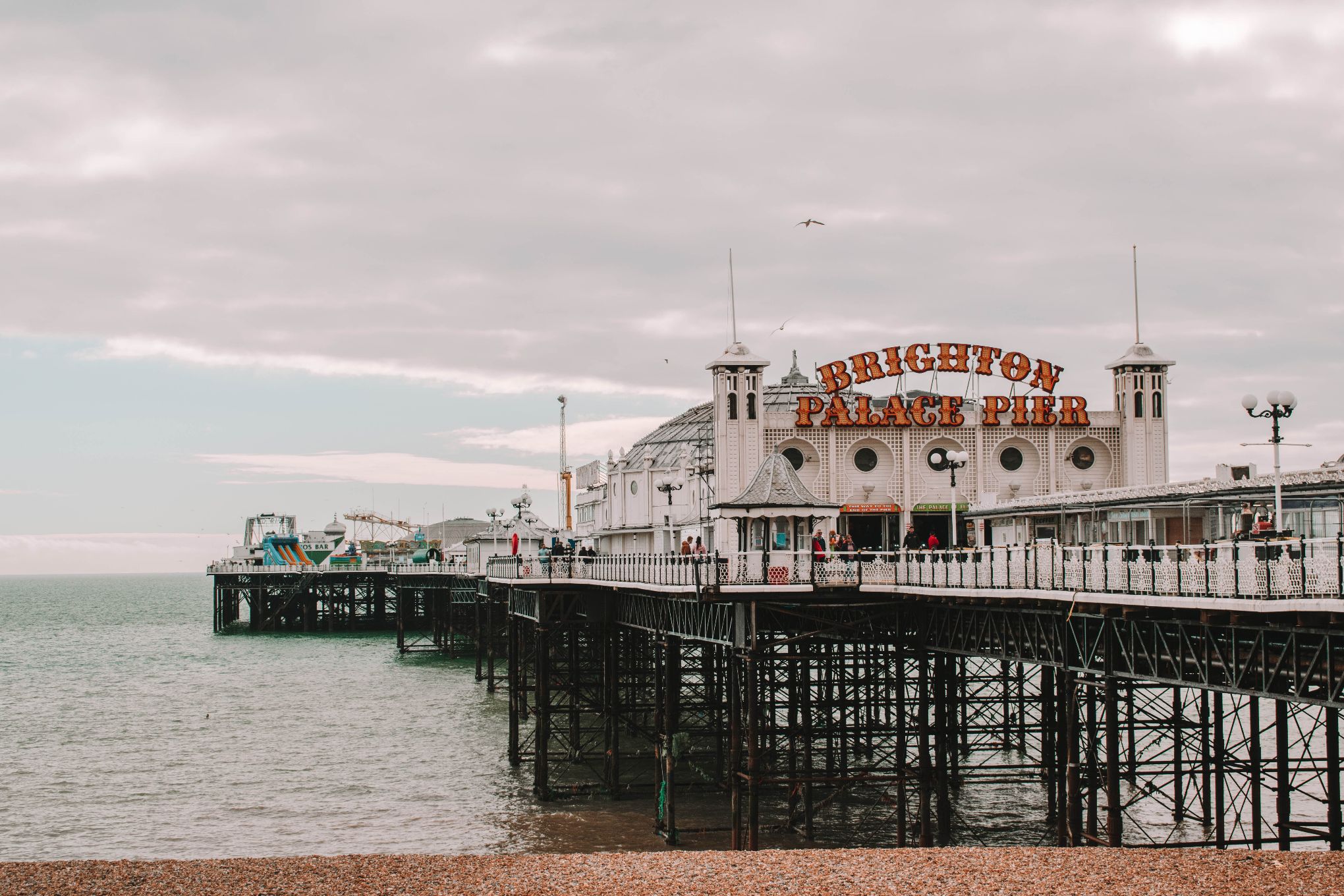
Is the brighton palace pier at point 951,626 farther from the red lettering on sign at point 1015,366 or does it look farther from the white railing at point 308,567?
the white railing at point 308,567

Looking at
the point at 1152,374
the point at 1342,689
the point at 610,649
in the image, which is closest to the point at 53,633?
the point at 610,649

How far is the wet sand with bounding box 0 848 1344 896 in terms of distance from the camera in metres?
20.4

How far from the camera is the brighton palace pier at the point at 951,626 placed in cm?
2275

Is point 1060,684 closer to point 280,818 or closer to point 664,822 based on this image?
point 664,822

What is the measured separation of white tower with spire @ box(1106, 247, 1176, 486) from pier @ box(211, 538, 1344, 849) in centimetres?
1024

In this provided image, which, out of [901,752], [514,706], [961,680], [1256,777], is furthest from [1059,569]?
[514,706]

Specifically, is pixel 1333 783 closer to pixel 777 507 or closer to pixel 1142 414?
pixel 777 507

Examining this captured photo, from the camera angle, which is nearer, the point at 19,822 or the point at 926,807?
the point at 926,807

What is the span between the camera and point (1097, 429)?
53.0 meters

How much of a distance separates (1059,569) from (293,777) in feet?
96.6

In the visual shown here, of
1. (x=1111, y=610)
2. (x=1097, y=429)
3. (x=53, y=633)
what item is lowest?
(x=53, y=633)

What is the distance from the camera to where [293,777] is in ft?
148

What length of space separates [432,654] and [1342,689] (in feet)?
264

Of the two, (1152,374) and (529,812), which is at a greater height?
(1152,374)
